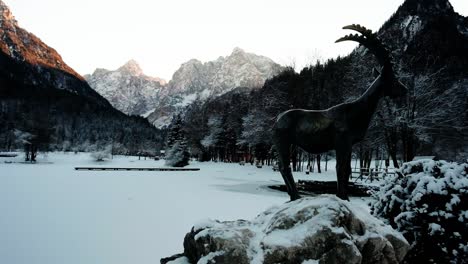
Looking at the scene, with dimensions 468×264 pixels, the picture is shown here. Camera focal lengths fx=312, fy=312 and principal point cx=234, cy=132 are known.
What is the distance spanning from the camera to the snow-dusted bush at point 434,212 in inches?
173

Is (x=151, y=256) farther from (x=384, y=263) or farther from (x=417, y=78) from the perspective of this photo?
(x=417, y=78)

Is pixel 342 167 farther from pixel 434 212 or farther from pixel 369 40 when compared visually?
pixel 369 40

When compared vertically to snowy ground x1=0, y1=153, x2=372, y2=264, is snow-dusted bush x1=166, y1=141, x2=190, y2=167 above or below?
above

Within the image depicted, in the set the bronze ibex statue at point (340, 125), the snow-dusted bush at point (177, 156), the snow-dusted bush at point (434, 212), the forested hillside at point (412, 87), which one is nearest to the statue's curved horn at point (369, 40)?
the bronze ibex statue at point (340, 125)

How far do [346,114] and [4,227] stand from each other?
9.91m

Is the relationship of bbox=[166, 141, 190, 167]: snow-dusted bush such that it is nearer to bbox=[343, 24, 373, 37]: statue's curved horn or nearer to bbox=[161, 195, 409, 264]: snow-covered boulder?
bbox=[161, 195, 409, 264]: snow-covered boulder

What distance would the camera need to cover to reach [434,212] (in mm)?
4527

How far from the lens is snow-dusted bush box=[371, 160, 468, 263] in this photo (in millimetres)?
4391

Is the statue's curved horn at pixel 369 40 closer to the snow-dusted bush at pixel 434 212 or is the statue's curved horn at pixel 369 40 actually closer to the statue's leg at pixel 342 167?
the statue's leg at pixel 342 167

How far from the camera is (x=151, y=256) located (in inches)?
271

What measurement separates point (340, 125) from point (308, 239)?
2145 mm

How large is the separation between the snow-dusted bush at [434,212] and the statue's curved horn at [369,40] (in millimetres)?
1926

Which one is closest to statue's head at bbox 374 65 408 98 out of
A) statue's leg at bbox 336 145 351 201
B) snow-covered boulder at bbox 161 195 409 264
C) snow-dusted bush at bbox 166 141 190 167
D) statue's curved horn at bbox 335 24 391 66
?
statue's curved horn at bbox 335 24 391 66

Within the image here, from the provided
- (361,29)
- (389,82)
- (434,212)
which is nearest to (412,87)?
(389,82)
